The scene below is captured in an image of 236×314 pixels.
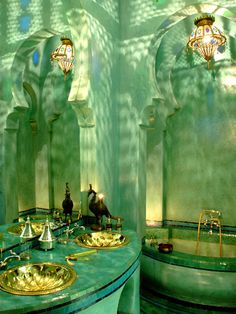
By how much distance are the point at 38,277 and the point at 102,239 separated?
1060 mm

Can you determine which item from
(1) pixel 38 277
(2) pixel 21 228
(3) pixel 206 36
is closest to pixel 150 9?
(3) pixel 206 36

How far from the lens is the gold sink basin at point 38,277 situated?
7.61 feet

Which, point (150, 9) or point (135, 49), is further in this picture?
point (135, 49)

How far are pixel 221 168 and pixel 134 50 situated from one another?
2.40 meters

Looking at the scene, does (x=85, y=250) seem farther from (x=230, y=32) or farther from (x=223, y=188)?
(x=230, y=32)

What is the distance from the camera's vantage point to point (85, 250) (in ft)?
10.00

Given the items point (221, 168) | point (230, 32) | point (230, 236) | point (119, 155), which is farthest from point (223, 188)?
point (230, 32)

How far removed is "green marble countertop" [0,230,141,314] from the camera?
2.01m

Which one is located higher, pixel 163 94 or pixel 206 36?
pixel 206 36

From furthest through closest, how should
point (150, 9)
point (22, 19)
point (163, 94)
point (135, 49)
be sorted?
point (163, 94)
point (135, 49)
point (150, 9)
point (22, 19)

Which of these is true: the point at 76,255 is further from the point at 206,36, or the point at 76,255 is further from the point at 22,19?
the point at 206,36

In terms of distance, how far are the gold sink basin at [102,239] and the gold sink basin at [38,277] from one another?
0.61 meters

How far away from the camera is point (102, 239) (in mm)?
3508

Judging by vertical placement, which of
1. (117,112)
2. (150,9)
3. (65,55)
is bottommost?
(117,112)
